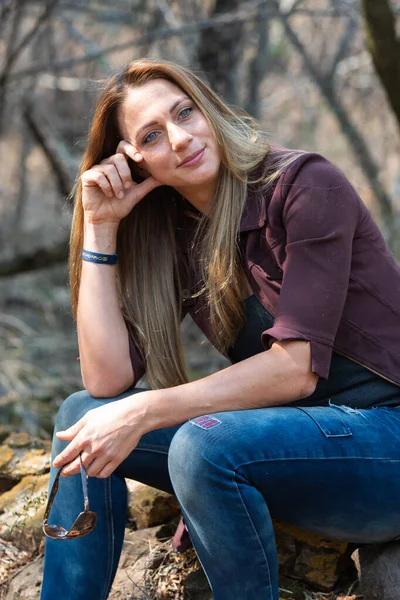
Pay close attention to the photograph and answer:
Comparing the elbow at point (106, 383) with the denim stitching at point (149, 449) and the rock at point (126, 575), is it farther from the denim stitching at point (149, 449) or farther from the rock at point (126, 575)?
Result: the rock at point (126, 575)

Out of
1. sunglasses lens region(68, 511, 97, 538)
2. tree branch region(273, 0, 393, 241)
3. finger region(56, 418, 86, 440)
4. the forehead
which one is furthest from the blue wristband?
tree branch region(273, 0, 393, 241)

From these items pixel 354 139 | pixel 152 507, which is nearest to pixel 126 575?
pixel 152 507

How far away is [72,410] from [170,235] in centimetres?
62

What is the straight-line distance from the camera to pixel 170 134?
2244 millimetres

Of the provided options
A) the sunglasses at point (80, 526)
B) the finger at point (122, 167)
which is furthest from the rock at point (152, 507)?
the finger at point (122, 167)

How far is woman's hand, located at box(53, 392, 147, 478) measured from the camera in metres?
2.01

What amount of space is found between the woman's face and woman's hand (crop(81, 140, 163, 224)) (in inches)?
3.0

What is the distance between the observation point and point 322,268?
6.61 ft

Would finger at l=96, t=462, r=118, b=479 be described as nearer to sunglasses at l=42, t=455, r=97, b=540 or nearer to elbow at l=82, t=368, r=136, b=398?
sunglasses at l=42, t=455, r=97, b=540

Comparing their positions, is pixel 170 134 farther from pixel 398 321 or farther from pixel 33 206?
pixel 33 206

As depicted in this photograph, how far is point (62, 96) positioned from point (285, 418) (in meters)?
6.18

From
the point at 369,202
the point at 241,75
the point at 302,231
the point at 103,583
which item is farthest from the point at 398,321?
the point at 369,202

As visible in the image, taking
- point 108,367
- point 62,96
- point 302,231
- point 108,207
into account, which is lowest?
point 108,367

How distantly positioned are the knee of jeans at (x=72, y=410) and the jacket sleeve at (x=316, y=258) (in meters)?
0.60
